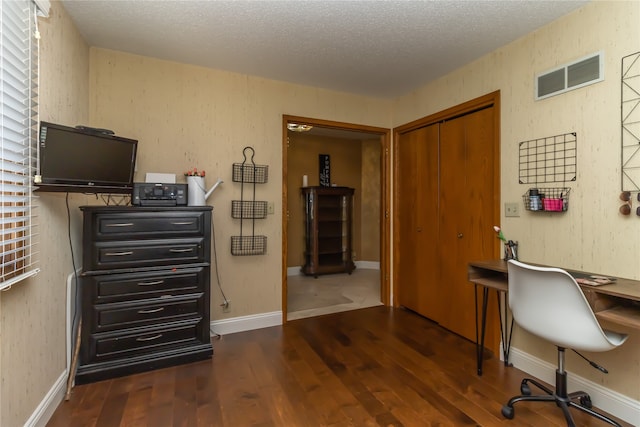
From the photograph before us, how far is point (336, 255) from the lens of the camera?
5.76m

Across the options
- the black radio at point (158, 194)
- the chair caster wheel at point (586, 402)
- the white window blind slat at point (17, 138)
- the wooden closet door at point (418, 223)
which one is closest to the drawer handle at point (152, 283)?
the black radio at point (158, 194)

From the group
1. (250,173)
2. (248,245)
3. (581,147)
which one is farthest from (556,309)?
(250,173)

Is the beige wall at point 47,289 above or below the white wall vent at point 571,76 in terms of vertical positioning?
below

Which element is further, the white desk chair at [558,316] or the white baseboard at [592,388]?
the white baseboard at [592,388]

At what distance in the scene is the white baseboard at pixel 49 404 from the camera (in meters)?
1.59

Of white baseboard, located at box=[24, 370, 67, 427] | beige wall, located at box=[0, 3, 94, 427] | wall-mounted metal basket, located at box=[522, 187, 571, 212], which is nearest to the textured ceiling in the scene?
beige wall, located at box=[0, 3, 94, 427]

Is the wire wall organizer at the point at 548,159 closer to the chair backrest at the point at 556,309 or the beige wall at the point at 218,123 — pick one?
the chair backrest at the point at 556,309

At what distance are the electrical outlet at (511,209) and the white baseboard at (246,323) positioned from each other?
7.71ft

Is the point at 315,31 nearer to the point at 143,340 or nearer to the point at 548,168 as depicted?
the point at 548,168

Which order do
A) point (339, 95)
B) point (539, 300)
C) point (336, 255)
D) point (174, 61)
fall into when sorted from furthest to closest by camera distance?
point (336, 255) < point (339, 95) < point (174, 61) < point (539, 300)

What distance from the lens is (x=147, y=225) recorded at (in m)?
2.29

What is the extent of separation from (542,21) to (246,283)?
10.7 ft

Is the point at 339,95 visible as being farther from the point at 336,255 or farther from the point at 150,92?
the point at 336,255

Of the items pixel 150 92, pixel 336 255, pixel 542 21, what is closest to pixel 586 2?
pixel 542 21
